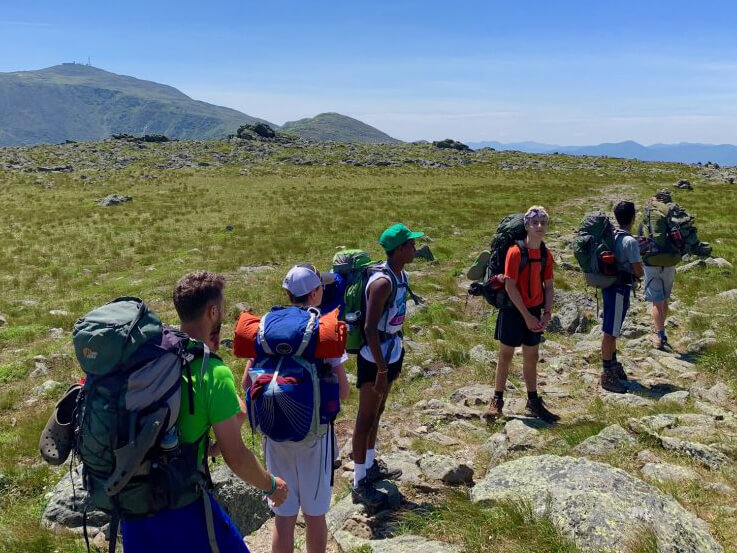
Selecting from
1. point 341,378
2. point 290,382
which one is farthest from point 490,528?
point 290,382

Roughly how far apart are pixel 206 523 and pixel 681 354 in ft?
28.9

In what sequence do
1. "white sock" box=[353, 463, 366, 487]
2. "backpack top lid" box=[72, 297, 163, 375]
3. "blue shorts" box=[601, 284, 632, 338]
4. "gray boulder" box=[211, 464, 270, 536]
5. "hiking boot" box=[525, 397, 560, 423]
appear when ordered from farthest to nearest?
"blue shorts" box=[601, 284, 632, 338] → "hiking boot" box=[525, 397, 560, 423] → "white sock" box=[353, 463, 366, 487] → "gray boulder" box=[211, 464, 270, 536] → "backpack top lid" box=[72, 297, 163, 375]

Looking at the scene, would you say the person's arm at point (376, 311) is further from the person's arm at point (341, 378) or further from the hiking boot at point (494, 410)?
the hiking boot at point (494, 410)

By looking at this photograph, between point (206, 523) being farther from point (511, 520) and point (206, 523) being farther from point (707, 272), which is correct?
point (707, 272)

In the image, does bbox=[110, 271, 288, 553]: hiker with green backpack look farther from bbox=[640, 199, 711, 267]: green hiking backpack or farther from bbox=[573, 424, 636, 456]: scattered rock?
bbox=[640, 199, 711, 267]: green hiking backpack

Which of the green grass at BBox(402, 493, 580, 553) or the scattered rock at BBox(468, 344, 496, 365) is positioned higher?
the green grass at BBox(402, 493, 580, 553)

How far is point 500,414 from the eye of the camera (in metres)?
6.90

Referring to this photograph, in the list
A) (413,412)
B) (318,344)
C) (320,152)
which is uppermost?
(320,152)

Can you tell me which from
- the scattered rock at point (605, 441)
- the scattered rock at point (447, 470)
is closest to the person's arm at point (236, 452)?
the scattered rock at point (447, 470)

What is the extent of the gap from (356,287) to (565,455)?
9.79 feet

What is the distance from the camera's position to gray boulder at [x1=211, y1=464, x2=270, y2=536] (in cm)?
475

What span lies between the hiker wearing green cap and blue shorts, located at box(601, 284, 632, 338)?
4.06m

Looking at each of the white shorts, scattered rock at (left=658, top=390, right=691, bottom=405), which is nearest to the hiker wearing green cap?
the white shorts

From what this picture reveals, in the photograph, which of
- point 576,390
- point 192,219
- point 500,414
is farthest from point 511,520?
point 192,219
